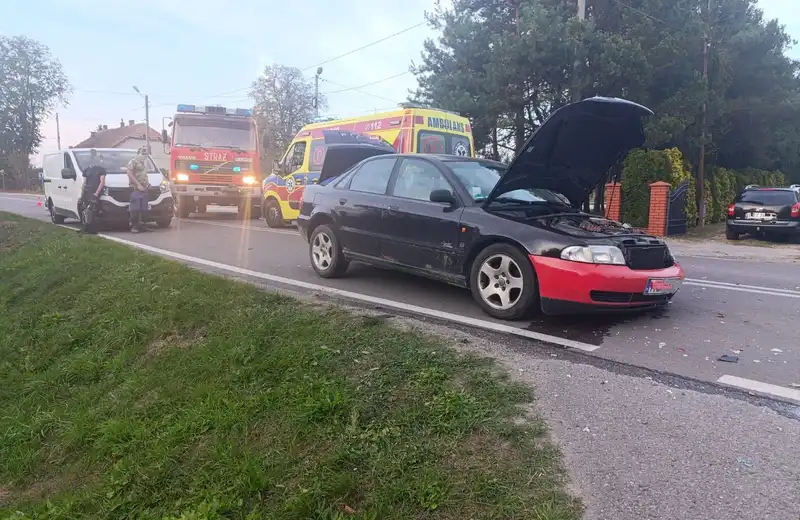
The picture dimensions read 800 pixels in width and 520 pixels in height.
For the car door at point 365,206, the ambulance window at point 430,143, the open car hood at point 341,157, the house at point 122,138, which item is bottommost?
the car door at point 365,206

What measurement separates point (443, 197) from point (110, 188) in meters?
9.42

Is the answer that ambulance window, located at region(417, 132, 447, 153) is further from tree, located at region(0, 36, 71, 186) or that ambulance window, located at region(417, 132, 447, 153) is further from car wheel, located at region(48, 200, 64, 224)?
tree, located at region(0, 36, 71, 186)

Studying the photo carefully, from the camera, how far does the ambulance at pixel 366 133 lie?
12820 millimetres

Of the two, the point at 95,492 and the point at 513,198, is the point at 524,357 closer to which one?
the point at 513,198

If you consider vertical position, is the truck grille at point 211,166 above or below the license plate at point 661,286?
above

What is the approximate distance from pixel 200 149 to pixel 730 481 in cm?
1540

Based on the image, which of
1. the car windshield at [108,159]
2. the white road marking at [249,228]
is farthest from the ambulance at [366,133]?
the car windshield at [108,159]

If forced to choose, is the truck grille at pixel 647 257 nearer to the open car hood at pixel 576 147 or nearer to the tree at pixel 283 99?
the open car hood at pixel 576 147

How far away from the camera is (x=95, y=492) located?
3.39 metres

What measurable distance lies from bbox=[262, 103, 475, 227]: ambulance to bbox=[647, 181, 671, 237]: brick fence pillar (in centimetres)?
568

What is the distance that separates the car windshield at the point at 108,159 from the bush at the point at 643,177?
A: 42.8ft

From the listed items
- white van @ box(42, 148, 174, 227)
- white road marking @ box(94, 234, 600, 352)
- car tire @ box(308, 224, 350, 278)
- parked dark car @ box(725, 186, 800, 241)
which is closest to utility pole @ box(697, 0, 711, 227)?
parked dark car @ box(725, 186, 800, 241)

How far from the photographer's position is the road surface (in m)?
3.95

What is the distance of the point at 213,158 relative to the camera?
51.3 ft
